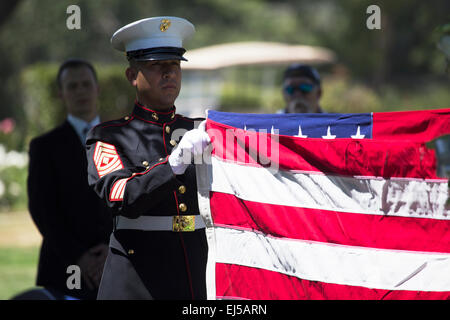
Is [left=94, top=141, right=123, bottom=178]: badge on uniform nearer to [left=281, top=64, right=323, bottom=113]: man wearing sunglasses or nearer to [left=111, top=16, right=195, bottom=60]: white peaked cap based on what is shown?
[left=111, top=16, right=195, bottom=60]: white peaked cap

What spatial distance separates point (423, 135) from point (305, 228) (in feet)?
2.30

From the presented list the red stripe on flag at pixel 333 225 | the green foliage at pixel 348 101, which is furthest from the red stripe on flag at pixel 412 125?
the green foliage at pixel 348 101

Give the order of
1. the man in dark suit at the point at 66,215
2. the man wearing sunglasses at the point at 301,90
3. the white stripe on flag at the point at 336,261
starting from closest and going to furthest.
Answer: the white stripe on flag at the point at 336,261
the man in dark suit at the point at 66,215
the man wearing sunglasses at the point at 301,90

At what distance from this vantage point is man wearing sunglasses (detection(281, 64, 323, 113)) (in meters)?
5.68

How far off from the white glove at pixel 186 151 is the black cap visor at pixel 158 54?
0.45m

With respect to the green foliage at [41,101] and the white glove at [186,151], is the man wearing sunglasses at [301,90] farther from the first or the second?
the green foliage at [41,101]

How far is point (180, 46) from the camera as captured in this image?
11.2 ft

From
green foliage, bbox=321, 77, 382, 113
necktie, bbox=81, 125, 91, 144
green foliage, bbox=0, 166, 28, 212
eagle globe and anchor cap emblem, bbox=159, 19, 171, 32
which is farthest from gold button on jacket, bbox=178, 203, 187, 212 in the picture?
green foliage, bbox=321, 77, 382, 113

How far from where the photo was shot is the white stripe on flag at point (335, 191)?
10.3ft

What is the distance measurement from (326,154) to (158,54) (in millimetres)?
914

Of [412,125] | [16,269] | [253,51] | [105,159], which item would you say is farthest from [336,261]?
[253,51]

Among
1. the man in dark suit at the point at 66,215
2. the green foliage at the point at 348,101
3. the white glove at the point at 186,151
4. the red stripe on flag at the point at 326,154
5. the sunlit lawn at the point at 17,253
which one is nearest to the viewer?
the white glove at the point at 186,151

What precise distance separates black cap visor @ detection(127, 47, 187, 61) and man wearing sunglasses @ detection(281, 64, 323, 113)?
248cm
